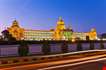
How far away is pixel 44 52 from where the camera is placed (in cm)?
3575

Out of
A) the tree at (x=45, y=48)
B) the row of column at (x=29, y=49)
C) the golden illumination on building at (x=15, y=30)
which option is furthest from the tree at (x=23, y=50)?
the golden illumination on building at (x=15, y=30)

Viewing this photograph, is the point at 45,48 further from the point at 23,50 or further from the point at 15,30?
the point at 15,30

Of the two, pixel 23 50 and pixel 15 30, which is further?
pixel 15 30

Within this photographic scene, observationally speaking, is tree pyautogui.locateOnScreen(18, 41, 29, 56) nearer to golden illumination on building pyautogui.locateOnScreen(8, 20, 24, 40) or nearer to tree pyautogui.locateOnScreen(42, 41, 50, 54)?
tree pyautogui.locateOnScreen(42, 41, 50, 54)

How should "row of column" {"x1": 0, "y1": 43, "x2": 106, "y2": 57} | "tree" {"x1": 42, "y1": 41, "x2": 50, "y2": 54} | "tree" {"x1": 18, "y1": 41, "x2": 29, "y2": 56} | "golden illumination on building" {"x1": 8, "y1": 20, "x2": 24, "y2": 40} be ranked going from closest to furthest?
1. "row of column" {"x1": 0, "y1": 43, "x2": 106, "y2": 57}
2. "tree" {"x1": 18, "y1": 41, "x2": 29, "y2": 56}
3. "tree" {"x1": 42, "y1": 41, "x2": 50, "y2": 54}
4. "golden illumination on building" {"x1": 8, "y1": 20, "x2": 24, "y2": 40}

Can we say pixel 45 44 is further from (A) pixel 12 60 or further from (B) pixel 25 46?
(A) pixel 12 60

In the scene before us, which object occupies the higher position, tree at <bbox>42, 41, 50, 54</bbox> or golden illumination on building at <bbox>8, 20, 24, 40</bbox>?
golden illumination on building at <bbox>8, 20, 24, 40</bbox>

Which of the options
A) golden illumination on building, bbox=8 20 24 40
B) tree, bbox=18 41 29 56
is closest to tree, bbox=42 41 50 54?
tree, bbox=18 41 29 56

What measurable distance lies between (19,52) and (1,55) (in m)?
3.28

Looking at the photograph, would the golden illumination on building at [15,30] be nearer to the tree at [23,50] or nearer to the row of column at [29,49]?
the row of column at [29,49]

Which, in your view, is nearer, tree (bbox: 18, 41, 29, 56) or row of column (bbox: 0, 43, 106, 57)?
row of column (bbox: 0, 43, 106, 57)

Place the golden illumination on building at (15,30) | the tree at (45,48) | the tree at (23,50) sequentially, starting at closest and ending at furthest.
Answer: the tree at (23,50), the tree at (45,48), the golden illumination on building at (15,30)

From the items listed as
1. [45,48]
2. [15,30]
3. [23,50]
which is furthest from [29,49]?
[15,30]

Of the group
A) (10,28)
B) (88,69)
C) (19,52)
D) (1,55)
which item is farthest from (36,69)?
(10,28)
